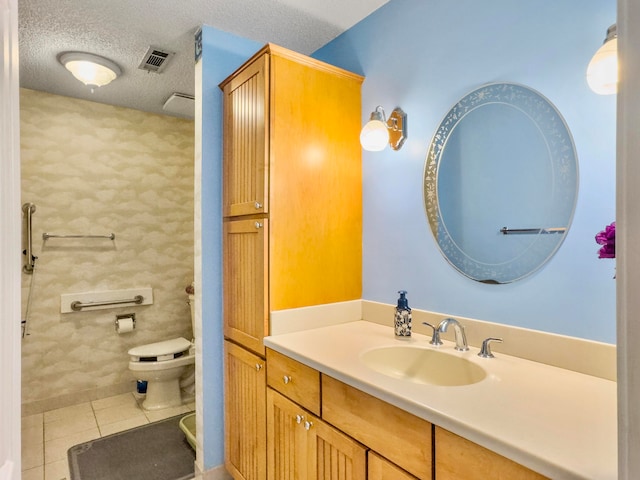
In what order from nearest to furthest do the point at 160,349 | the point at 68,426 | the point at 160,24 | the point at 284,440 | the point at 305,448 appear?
the point at 305,448 < the point at 284,440 < the point at 160,24 < the point at 68,426 < the point at 160,349

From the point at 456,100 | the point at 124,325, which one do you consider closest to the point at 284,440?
the point at 456,100

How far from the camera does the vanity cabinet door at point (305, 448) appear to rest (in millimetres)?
1149

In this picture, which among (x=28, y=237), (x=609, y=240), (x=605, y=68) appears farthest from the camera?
(x=28, y=237)

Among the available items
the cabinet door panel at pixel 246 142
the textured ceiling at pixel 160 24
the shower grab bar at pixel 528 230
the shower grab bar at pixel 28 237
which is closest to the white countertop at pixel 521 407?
the shower grab bar at pixel 528 230

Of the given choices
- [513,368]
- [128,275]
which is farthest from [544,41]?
[128,275]

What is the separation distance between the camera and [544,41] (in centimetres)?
124

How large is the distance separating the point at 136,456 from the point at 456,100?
257 centimetres

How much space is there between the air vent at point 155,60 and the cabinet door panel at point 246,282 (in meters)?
1.16

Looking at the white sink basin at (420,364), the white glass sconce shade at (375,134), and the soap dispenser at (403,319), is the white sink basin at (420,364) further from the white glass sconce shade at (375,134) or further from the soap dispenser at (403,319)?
the white glass sconce shade at (375,134)

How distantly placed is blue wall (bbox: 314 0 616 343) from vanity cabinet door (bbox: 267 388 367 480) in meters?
0.67

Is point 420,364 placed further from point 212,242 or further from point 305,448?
point 212,242

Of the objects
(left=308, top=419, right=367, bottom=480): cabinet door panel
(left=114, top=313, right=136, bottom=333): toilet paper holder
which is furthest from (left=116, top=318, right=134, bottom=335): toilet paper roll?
(left=308, top=419, right=367, bottom=480): cabinet door panel

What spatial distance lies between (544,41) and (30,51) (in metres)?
2.68

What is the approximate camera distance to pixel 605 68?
997 mm
